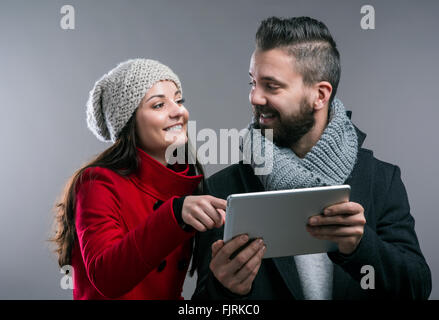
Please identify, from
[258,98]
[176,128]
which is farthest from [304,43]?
[176,128]

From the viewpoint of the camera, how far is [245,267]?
57.4 inches

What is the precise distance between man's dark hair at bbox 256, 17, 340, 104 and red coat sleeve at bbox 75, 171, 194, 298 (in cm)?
70

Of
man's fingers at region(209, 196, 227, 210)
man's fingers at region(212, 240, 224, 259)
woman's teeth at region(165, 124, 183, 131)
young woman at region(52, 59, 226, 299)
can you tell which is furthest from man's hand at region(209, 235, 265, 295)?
woman's teeth at region(165, 124, 183, 131)

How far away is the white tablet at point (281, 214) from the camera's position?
1.30 m

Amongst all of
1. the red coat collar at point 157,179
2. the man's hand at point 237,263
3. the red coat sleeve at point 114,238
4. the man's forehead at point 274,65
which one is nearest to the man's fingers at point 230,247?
the man's hand at point 237,263

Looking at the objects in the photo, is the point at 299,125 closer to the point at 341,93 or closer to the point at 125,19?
the point at 341,93

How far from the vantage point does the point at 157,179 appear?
1.78 m

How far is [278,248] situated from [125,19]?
2437 mm

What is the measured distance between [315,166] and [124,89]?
70cm

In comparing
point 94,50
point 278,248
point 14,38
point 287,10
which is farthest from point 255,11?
point 278,248

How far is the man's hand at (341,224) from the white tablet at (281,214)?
0.06 ft

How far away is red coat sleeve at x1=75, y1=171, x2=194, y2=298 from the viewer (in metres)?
1.44

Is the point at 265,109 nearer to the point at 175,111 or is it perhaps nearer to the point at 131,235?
the point at 175,111

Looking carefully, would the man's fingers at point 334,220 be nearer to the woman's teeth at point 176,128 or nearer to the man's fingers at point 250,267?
the man's fingers at point 250,267
